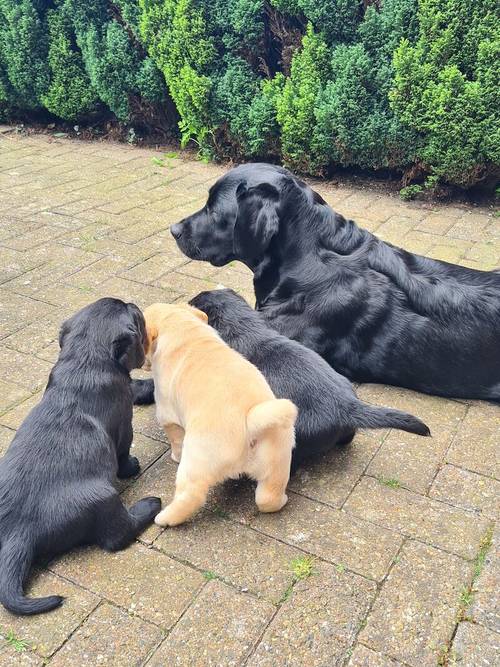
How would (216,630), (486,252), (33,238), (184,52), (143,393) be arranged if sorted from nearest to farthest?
(216,630) → (143,393) → (486,252) → (33,238) → (184,52)

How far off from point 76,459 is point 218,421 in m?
0.56

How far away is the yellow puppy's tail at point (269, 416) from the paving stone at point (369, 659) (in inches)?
31.7

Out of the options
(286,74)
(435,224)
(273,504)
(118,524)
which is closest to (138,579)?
(118,524)

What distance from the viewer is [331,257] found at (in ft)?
12.1

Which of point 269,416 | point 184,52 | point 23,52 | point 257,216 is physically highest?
point 184,52

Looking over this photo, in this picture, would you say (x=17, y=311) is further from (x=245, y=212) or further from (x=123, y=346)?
(x=123, y=346)

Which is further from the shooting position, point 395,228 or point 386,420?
point 395,228

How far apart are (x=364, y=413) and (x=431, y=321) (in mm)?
→ 931

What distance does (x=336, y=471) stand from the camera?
3.06 m

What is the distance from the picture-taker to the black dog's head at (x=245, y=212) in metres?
3.66

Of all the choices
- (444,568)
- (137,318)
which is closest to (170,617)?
(444,568)

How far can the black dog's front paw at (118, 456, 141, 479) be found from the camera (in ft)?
9.74

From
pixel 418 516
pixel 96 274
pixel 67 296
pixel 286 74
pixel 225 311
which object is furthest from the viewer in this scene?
pixel 286 74

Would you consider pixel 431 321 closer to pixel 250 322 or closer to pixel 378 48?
pixel 250 322
